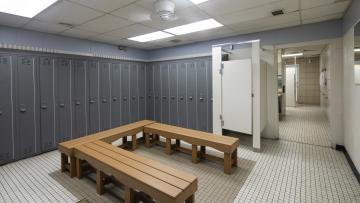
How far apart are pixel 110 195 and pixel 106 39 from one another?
372cm

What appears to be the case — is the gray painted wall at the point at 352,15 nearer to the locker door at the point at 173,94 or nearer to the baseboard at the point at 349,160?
the baseboard at the point at 349,160

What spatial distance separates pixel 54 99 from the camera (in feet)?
13.0

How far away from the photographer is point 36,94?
12.1 feet

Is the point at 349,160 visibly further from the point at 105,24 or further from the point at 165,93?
the point at 105,24

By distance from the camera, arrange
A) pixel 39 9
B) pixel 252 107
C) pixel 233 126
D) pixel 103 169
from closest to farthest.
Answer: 1. pixel 103 169
2. pixel 39 9
3. pixel 252 107
4. pixel 233 126

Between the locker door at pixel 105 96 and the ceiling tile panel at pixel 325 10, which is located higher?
the ceiling tile panel at pixel 325 10

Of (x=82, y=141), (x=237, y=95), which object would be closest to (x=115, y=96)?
(x=82, y=141)

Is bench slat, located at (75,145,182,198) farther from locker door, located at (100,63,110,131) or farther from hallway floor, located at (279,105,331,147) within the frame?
hallway floor, located at (279,105,331,147)

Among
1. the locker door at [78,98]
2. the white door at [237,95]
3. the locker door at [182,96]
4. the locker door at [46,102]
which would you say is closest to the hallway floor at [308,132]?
the white door at [237,95]

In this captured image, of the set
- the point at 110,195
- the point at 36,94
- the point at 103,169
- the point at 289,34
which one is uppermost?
the point at 289,34

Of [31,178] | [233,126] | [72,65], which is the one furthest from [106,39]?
[233,126]

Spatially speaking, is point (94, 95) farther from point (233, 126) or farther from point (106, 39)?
point (233, 126)

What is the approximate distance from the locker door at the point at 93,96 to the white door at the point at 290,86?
9700 millimetres

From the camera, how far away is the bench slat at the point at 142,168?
5.98ft
